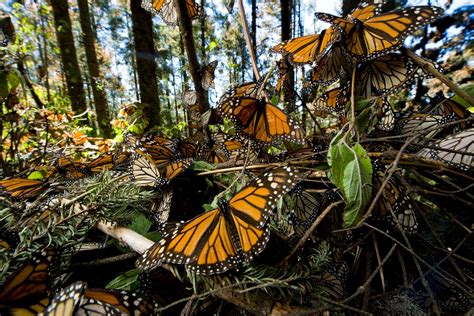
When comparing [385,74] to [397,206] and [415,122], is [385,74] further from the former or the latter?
[397,206]

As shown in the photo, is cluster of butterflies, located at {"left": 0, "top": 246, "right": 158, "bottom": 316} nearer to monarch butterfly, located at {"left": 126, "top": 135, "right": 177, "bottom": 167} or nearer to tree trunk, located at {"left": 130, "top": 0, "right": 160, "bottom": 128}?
monarch butterfly, located at {"left": 126, "top": 135, "right": 177, "bottom": 167}

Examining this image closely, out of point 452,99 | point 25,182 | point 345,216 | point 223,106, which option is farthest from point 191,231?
point 452,99

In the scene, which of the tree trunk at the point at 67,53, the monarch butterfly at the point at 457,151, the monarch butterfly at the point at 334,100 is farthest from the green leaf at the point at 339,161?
the tree trunk at the point at 67,53

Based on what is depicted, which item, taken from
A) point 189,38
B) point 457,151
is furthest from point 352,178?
point 189,38

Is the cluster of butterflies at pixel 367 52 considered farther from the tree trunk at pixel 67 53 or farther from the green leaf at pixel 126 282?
the tree trunk at pixel 67 53

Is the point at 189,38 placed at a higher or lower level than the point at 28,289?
higher

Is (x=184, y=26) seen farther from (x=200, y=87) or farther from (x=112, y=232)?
(x=112, y=232)

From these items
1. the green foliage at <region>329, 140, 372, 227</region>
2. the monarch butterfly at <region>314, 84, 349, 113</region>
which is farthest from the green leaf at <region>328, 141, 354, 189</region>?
the monarch butterfly at <region>314, 84, 349, 113</region>
